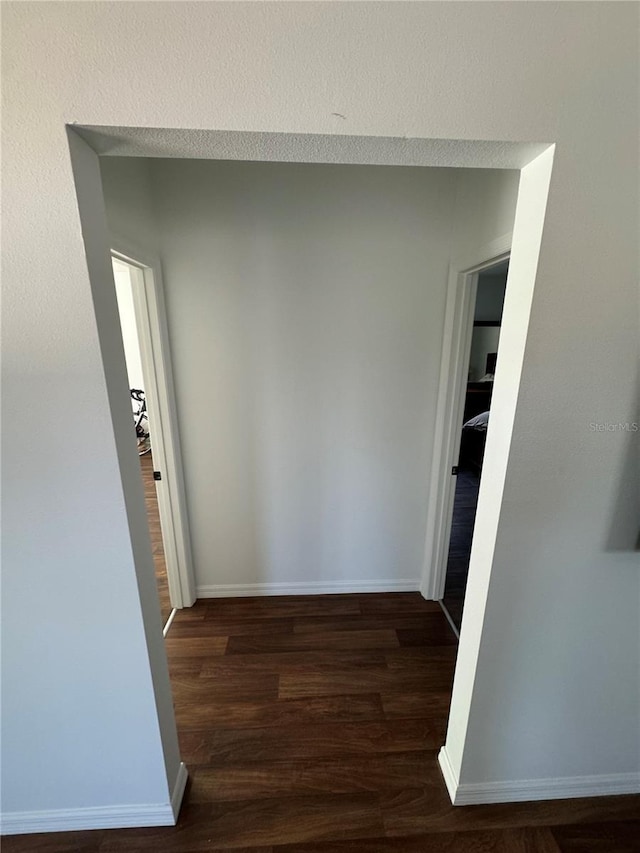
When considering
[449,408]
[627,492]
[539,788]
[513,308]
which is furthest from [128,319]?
[539,788]

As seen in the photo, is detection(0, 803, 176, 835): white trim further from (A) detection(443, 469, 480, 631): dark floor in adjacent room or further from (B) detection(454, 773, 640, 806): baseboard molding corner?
(A) detection(443, 469, 480, 631): dark floor in adjacent room

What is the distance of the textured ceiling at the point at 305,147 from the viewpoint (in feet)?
2.75

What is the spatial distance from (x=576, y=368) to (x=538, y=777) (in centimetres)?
157

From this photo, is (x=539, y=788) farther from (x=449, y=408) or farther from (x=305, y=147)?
(x=305, y=147)

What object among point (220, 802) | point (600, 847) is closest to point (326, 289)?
point (220, 802)

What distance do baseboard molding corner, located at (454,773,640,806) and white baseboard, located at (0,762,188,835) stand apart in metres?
1.10

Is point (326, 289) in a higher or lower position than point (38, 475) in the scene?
higher

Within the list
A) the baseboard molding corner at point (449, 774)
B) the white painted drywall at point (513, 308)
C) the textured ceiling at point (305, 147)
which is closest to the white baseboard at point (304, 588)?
the baseboard molding corner at point (449, 774)

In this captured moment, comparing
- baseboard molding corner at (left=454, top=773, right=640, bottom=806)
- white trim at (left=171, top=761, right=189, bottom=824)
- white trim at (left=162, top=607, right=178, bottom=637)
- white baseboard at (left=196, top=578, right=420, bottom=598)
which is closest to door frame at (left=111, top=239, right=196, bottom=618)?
white trim at (left=162, top=607, right=178, bottom=637)

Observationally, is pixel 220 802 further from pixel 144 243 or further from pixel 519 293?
Answer: pixel 144 243

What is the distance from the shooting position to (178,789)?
1356mm

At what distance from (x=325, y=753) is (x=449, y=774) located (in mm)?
498

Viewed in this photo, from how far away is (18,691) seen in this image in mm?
1157

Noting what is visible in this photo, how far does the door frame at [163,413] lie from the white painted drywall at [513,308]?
799 mm
